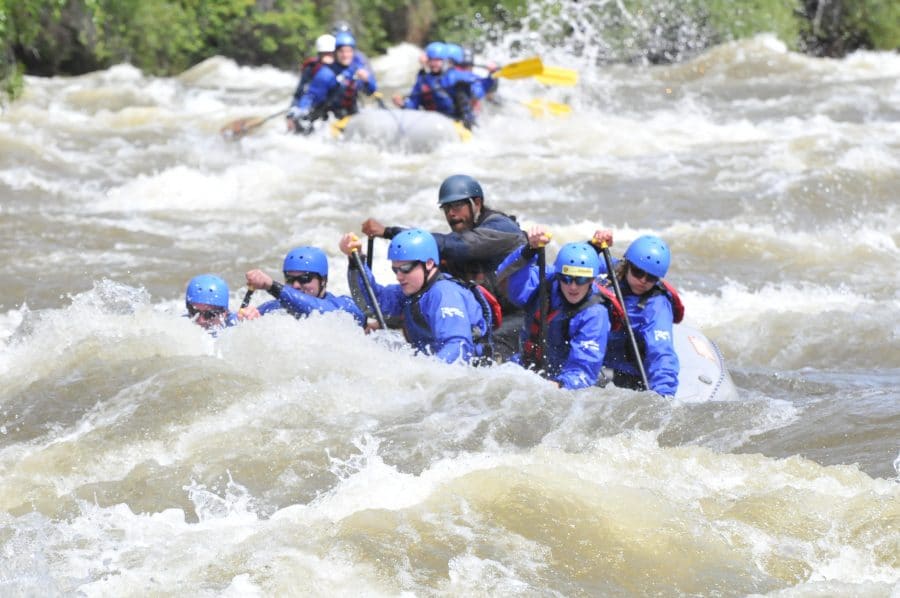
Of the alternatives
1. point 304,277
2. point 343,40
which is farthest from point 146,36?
point 304,277

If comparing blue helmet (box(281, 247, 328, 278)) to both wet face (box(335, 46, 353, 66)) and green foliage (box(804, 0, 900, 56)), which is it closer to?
wet face (box(335, 46, 353, 66))

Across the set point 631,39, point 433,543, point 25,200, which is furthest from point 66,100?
point 433,543

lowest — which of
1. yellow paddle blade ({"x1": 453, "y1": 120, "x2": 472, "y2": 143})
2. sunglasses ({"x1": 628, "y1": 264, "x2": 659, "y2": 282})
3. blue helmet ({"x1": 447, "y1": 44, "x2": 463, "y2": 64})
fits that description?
yellow paddle blade ({"x1": 453, "y1": 120, "x2": 472, "y2": 143})

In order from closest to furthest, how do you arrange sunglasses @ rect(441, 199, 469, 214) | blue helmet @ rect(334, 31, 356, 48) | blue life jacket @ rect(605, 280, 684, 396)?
blue life jacket @ rect(605, 280, 684, 396) < sunglasses @ rect(441, 199, 469, 214) < blue helmet @ rect(334, 31, 356, 48)

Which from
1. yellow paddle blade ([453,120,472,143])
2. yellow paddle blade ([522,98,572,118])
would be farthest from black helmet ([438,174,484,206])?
yellow paddle blade ([522,98,572,118])

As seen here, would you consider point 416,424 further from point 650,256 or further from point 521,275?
point 650,256

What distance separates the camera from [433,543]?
460 cm

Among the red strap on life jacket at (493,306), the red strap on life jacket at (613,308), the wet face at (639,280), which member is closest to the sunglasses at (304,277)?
the red strap on life jacket at (493,306)

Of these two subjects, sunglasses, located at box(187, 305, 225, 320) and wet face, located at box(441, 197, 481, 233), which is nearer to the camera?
wet face, located at box(441, 197, 481, 233)

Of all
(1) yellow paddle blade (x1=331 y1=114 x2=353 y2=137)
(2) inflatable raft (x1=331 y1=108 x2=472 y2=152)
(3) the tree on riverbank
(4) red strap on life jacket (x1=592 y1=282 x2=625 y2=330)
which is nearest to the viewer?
(4) red strap on life jacket (x1=592 y1=282 x2=625 y2=330)

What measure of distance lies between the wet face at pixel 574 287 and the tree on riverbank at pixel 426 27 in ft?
53.5

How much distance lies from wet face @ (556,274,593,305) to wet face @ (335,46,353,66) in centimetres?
931

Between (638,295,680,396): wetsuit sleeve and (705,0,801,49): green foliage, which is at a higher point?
(705,0,801,49): green foliage

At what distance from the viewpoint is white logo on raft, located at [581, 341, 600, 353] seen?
20.8 feet
